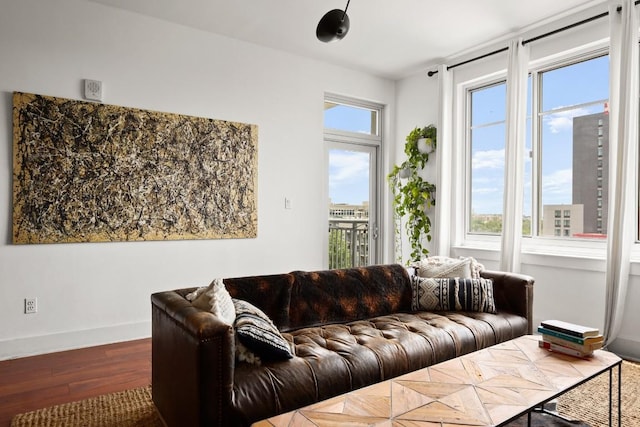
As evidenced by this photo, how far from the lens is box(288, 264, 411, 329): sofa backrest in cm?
263

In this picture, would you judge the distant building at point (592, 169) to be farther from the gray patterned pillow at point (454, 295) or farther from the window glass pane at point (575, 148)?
the gray patterned pillow at point (454, 295)

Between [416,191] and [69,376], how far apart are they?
3.71m

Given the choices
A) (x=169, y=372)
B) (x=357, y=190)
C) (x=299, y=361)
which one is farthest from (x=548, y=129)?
(x=169, y=372)

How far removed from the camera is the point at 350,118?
518 centimetres

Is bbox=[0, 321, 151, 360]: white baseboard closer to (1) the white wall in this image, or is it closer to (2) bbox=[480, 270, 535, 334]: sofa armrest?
(1) the white wall

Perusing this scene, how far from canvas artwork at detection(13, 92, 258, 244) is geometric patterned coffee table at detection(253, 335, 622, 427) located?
2669 millimetres

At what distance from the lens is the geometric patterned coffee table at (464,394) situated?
1.39 m

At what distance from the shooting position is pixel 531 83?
4.08m

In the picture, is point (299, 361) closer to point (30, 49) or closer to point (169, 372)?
point (169, 372)

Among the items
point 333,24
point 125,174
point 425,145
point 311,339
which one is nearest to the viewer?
point 311,339

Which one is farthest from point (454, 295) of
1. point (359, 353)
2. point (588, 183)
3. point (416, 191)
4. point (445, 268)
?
point (416, 191)

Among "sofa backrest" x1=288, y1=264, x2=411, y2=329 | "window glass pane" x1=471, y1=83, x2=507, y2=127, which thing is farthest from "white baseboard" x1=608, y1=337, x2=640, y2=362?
"window glass pane" x1=471, y1=83, x2=507, y2=127

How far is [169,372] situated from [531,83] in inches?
159

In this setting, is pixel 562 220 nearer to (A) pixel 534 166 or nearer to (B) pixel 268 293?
(A) pixel 534 166
